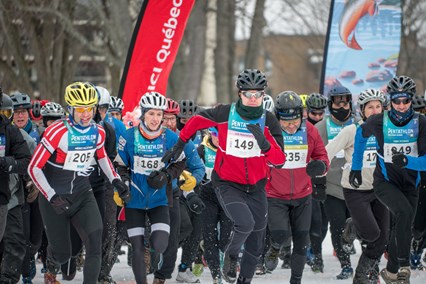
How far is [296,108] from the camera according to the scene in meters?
11.1

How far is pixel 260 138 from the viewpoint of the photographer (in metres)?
9.86

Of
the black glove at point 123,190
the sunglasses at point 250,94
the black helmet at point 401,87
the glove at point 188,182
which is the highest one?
the black helmet at point 401,87

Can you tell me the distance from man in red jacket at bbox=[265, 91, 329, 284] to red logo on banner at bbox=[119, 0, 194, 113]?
4209 millimetres

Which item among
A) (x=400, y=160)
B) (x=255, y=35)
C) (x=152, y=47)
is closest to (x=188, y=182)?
(x=400, y=160)

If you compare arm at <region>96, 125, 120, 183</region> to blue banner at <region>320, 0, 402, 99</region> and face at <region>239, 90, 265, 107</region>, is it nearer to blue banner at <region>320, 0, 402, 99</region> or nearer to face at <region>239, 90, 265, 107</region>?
face at <region>239, 90, 265, 107</region>

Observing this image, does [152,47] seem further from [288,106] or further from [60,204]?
[60,204]

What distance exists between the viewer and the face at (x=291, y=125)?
11250 mm

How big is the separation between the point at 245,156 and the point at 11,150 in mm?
2481

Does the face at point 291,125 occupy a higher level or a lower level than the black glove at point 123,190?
higher

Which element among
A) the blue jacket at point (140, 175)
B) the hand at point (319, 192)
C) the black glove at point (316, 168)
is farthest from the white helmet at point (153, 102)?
the hand at point (319, 192)

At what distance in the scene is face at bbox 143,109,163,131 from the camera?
10289mm

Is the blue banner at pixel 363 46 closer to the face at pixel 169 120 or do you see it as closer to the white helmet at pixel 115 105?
the white helmet at pixel 115 105

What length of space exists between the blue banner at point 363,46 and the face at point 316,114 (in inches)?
122

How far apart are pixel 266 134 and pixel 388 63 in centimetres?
713
